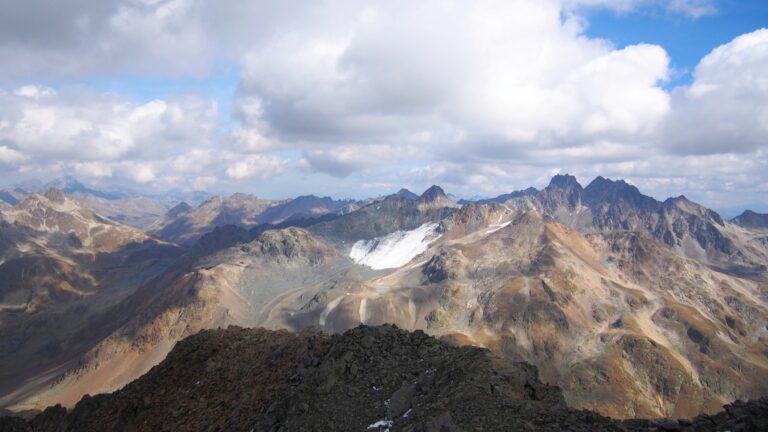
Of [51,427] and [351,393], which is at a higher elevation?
[351,393]

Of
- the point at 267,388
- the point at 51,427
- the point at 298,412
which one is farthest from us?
the point at 51,427

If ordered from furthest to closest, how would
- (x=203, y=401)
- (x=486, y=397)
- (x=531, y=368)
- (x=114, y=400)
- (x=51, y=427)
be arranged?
(x=51, y=427), (x=114, y=400), (x=203, y=401), (x=531, y=368), (x=486, y=397)

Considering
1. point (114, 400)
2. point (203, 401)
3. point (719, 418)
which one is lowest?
point (114, 400)

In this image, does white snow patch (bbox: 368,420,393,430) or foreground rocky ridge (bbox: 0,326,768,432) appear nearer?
foreground rocky ridge (bbox: 0,326,768,432)

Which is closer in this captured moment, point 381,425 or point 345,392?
point 381,425

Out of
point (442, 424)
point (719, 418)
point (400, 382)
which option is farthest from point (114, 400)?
point (719, 418)

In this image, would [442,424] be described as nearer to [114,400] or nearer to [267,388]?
[267,388]

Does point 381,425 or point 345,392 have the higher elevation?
point 345,392

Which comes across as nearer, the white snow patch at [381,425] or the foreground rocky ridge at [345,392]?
the foreground rocky ridge at [345,392]
